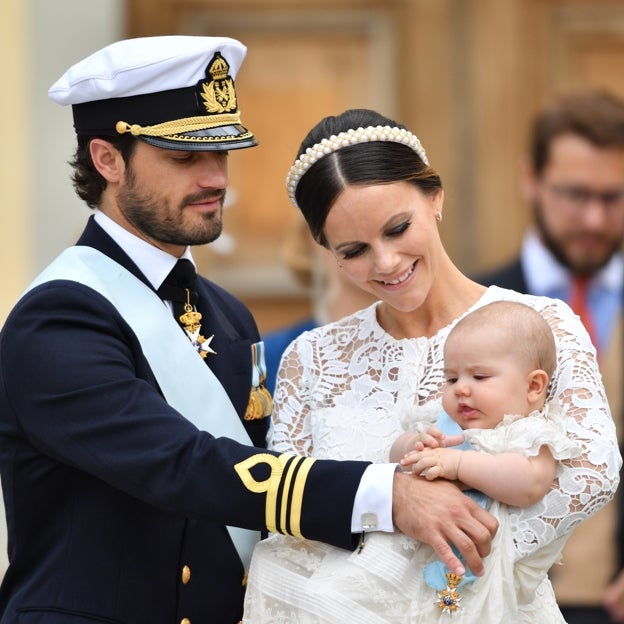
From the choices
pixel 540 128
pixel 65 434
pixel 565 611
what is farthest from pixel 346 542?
pixel 540 128

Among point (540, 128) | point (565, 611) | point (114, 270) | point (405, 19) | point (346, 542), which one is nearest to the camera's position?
point (346, 542)

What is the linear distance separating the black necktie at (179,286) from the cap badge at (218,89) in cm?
34

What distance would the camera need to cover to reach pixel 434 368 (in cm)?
346

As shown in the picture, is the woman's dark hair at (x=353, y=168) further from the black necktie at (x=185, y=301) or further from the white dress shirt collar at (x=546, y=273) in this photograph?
the white dress shirt collar at (x=546, y=273)

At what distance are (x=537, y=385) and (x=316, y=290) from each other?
216cm

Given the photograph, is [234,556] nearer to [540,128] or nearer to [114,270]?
[114,270]

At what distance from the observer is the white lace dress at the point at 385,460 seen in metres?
3.20

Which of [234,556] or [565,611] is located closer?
[234,556]

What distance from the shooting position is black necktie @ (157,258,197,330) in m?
3.66

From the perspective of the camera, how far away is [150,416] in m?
3.30

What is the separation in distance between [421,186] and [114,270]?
0.67 m

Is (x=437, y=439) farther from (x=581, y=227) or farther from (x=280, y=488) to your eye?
(x=581, y=227)

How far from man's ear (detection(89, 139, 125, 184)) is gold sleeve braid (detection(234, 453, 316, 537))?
73cm

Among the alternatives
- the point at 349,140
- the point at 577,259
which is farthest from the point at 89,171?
the point at 577,259
